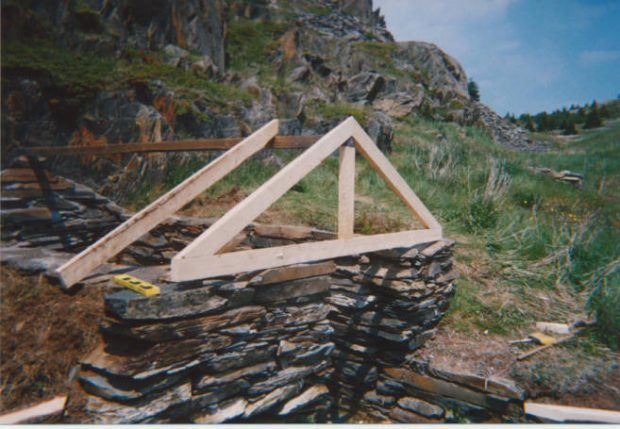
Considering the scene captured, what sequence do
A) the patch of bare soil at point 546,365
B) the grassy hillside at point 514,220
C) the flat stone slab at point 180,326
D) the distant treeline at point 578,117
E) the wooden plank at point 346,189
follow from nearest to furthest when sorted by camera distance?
the flat stone slab at point 180,326, the wooden plank at point 346,189, the patch of bare soil at point 546,365, the distant treeline at point 578,117, the grassy hillside at point 514,220

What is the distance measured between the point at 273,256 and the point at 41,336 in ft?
4.11

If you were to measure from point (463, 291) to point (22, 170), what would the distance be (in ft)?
13.3

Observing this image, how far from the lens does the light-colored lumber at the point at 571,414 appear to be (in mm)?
2387

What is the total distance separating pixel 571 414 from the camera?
2465mm

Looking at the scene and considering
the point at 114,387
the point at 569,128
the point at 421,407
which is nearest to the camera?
the point at 114,387

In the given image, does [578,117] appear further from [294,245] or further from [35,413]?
[35,413]

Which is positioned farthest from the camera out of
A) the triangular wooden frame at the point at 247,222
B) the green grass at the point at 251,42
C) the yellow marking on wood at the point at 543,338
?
the green grass at the point at 251,42

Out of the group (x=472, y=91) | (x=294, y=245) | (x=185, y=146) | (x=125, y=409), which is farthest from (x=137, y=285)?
(x=472, y=91)

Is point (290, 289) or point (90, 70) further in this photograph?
point (90, 70)

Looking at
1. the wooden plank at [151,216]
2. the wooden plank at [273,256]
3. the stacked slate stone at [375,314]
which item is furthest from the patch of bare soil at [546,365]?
the wooden plank at [151,216]

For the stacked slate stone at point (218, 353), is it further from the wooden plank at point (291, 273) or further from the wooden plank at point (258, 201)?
the wooden plank at point (258, 201)

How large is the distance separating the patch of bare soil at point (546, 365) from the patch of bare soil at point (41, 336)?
254 cm

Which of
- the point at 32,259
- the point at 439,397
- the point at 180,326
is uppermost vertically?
the point at 32,259

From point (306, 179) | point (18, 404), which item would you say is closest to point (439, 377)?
point (18, 404)
